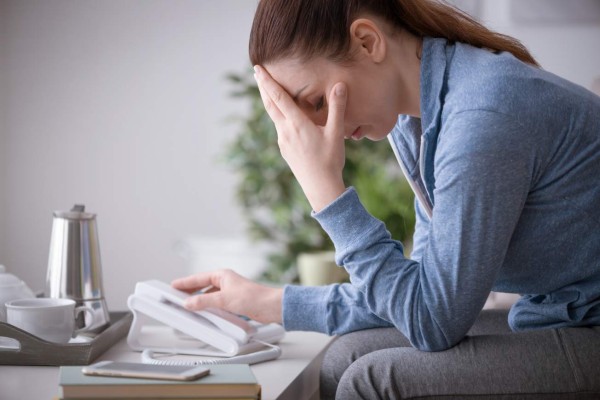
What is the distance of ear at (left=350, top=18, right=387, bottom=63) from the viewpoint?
1.10 m

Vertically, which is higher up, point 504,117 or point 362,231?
point 504,117

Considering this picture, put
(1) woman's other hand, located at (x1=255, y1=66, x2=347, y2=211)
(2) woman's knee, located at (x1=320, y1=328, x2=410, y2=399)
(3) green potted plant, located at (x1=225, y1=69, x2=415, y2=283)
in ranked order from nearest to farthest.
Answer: (1) woman's other hand, located at (x1=255, y1=66, x2=347, y2=211) < (2) woman's knee, located at (x1=320, y1=328, x2=410, y2=399) < (3) green potted plant, located at (x1=225, y1=69, x2=415, y2=283)

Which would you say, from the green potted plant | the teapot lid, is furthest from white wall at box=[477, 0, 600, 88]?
the teapot lid

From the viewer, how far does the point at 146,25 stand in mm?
3791

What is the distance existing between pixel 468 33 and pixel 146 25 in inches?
114

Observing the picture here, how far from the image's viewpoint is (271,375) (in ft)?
3.64

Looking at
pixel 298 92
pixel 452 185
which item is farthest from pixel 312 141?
pixel 452 185

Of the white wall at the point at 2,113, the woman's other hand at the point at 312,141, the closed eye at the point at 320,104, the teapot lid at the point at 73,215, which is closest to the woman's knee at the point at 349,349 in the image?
the woman's other hand at the point at 312,141

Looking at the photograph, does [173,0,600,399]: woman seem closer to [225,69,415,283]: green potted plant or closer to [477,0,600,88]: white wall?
[225,69,415,283]: green potted plant

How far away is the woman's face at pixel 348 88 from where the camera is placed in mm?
1111

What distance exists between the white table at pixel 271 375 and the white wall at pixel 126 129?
2.47 meters

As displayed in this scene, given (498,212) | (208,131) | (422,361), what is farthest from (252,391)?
(208,131)

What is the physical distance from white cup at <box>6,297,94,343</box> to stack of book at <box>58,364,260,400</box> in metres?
0.31

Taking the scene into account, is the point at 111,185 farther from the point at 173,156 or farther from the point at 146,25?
the point at 146,25
